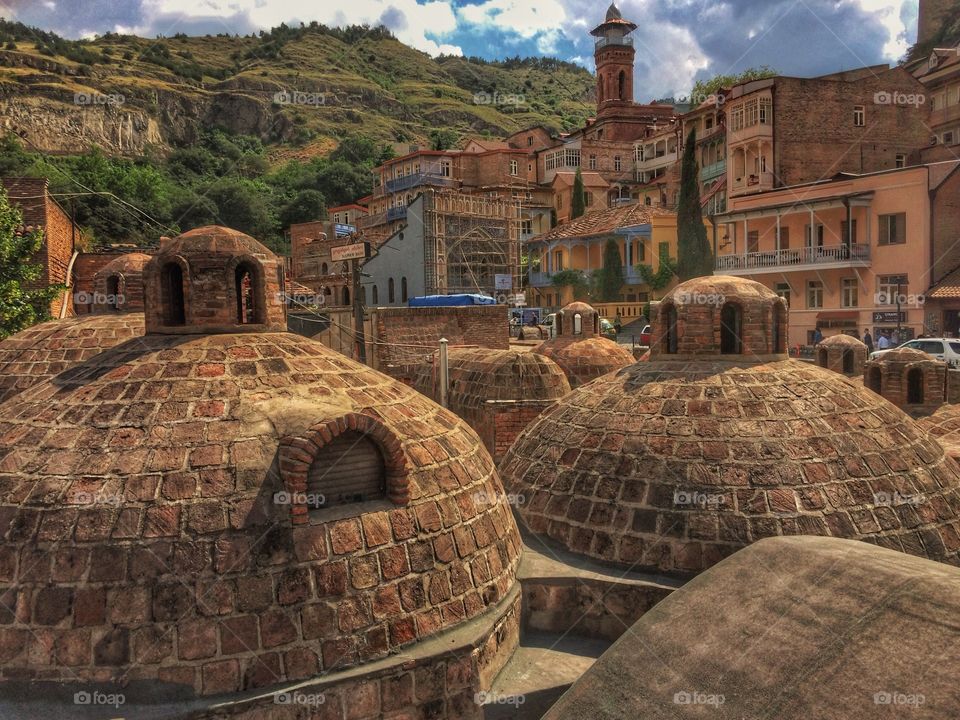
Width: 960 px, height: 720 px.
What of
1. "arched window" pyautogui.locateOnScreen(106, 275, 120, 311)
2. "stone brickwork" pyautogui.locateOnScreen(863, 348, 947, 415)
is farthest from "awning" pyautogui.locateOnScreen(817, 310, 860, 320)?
"arched window" pyautogui.locateOnScreen(106, 275, 120, 311)

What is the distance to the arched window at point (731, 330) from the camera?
1211 centimetres

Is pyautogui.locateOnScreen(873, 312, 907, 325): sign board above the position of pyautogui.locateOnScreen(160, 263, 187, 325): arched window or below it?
below

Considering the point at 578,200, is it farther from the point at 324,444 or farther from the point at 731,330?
the point at 324,444

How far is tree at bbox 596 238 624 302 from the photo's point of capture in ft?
188

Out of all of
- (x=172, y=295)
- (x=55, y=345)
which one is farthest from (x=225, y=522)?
(x=55, y=345)

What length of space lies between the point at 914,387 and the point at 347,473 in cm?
1615

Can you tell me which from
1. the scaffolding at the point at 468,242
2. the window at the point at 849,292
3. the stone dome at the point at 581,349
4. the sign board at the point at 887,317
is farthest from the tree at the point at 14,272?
the window at the point at 849,292

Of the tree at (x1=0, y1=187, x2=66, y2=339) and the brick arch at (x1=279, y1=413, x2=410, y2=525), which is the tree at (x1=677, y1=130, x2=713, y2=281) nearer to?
the tree at (x1=0, y1=187, x2=66, y2=339)

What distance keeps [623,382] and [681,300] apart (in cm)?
168

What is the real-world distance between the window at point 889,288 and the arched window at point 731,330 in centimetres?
2714

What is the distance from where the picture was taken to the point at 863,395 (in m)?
11.9

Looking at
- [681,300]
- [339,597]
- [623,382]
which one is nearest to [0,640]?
[339,597]

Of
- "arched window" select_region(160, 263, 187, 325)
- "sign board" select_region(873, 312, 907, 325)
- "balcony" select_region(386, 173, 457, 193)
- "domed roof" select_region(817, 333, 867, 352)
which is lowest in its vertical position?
"domed roof" select_region(817, 333, 867, 352)

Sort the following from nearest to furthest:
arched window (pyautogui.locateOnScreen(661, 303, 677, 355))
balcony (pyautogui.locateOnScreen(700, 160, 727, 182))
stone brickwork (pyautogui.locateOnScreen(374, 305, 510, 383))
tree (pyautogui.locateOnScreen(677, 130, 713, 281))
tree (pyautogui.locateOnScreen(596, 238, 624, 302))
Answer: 1. arched window (pyautogui.locateOnScreen(661, 303, 677, 355))
2. stone brickwork (pyautogui.locateOnScreen(374, 305, 510, 383))
3. tree (pyautogui.locateOnScreen(677, 130, 713, 281))
4. balcony (pyautogui.locateOnScreen(700, 160, 727, 182))
5. tree (pyautogui.locateOnScreen(596, 238, 624, 302))
